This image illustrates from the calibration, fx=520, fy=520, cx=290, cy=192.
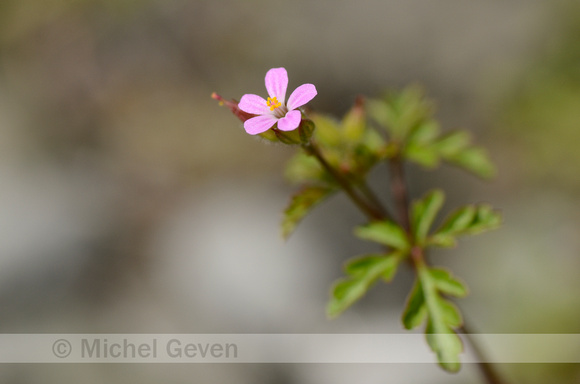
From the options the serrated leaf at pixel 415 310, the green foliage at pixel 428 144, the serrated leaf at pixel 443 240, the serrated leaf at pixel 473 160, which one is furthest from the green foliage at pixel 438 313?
the serrated leaf at pixel 473 160

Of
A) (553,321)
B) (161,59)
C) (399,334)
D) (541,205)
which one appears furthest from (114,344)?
(541,205)

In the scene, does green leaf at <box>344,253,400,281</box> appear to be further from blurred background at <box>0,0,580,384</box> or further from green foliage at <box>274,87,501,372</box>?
blurred background at <box>0,0,580,384</box>

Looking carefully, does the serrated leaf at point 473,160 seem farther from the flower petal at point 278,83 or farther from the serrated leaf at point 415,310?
the flower petal at point 278,83

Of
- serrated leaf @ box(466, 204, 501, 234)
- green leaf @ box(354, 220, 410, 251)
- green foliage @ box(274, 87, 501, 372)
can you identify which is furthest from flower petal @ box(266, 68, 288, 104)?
serrated leaf @ box(466, 204, 501, 234)

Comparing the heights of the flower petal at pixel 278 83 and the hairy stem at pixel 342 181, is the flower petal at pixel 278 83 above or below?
above

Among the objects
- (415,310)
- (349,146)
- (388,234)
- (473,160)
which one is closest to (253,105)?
(349,146)

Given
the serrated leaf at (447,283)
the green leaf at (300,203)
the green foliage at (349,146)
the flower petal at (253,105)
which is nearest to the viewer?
the flower petal at (253,105)

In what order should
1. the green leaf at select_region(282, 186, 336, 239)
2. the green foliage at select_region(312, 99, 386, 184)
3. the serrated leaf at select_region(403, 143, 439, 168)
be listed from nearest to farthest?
the green leaf at select_region(282, 186, 336, 239) < the green foliage at select_region(312, 99, 386, 184) < the serrated leaf at select_region(403, 143, 439, 168)
